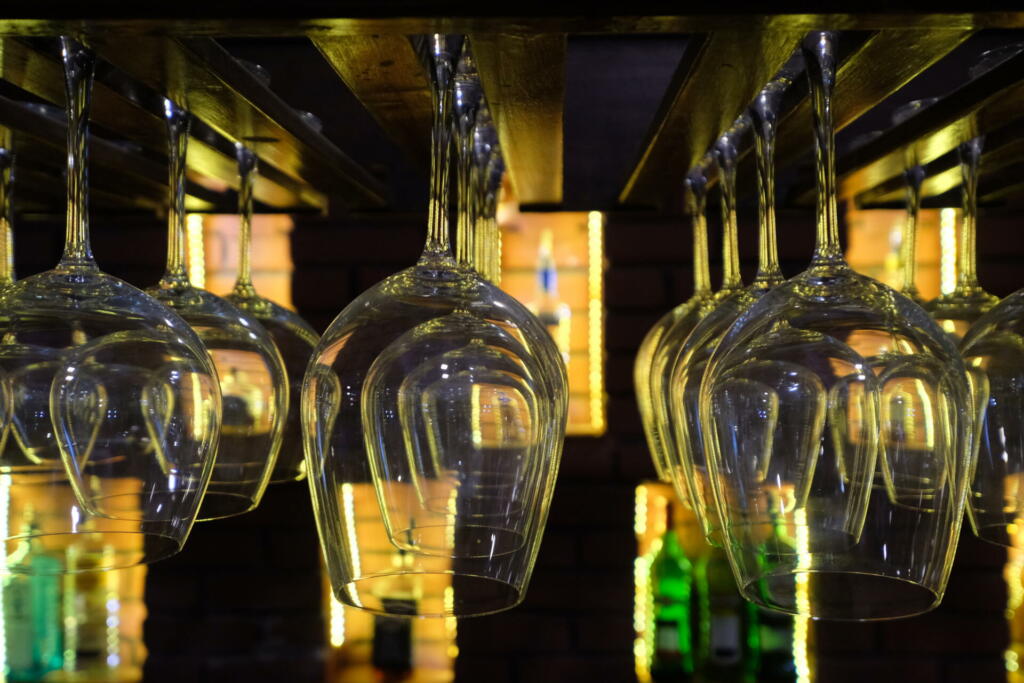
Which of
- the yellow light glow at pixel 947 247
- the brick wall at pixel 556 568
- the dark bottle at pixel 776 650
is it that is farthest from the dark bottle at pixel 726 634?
the yellow light glow at pixel 947 247

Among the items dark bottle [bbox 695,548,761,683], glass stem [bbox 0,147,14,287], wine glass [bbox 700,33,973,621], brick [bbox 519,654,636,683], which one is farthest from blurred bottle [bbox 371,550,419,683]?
wine glass [bbox 700,33,973,621]

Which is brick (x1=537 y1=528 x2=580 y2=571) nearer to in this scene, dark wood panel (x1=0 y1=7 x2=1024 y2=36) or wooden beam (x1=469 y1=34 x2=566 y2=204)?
wooden beam (x1=469 y1=34 x2=566 y2=204)

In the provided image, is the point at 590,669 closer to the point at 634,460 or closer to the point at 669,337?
the point at 634,460

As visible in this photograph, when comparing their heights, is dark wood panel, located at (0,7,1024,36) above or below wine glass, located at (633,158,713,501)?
above

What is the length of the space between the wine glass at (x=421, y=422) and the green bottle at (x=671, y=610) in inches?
57.0

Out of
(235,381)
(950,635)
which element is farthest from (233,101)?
(950,635)

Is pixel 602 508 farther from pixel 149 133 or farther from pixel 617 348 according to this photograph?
pixel 149 133

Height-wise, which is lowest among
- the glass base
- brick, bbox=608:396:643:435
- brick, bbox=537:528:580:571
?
brick, bbox=537:528:580:571

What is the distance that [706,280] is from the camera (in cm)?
104

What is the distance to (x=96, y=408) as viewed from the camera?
1.97 ft

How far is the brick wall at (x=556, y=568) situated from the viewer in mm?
1846

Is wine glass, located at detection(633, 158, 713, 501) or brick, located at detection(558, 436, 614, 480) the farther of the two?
brick, located at detection(558, 436, 614, 480)

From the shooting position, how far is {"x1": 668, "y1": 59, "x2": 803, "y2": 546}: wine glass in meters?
0.69

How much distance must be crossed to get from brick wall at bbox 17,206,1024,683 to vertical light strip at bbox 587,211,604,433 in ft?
0.06
